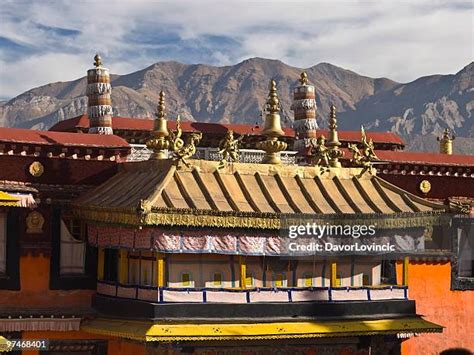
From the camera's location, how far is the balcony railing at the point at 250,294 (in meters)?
18.4

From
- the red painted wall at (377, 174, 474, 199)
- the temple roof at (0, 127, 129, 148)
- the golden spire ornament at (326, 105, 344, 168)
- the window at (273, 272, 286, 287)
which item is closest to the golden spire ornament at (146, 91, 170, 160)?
the temple roof at (0, 127, 129, 148)

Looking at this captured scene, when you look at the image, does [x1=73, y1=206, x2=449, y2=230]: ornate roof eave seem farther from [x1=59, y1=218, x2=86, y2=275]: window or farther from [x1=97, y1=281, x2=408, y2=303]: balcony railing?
[x1=97, y1=281, x2=408, y2=303]: balcony railing

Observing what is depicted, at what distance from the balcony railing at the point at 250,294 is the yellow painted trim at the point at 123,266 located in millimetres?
243

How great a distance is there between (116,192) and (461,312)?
1060 cm

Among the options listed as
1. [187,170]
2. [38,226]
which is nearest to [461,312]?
[187,170]

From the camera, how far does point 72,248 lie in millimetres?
20531

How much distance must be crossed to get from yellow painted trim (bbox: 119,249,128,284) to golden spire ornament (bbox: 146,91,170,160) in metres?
2.31

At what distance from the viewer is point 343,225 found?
65.3 ft

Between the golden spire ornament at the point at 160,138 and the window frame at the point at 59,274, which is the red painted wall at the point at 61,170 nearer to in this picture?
→ the window frame at the point at 59,274

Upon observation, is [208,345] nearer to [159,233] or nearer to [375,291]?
[159,233]

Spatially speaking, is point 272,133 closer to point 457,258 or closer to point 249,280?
point 249,280

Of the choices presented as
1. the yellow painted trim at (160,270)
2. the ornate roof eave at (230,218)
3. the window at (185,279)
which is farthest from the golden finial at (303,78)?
the yellow painted trim at (160,270)

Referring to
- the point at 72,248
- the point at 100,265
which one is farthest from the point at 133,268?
the point at 72,248

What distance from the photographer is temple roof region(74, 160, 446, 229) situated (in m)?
18.4
